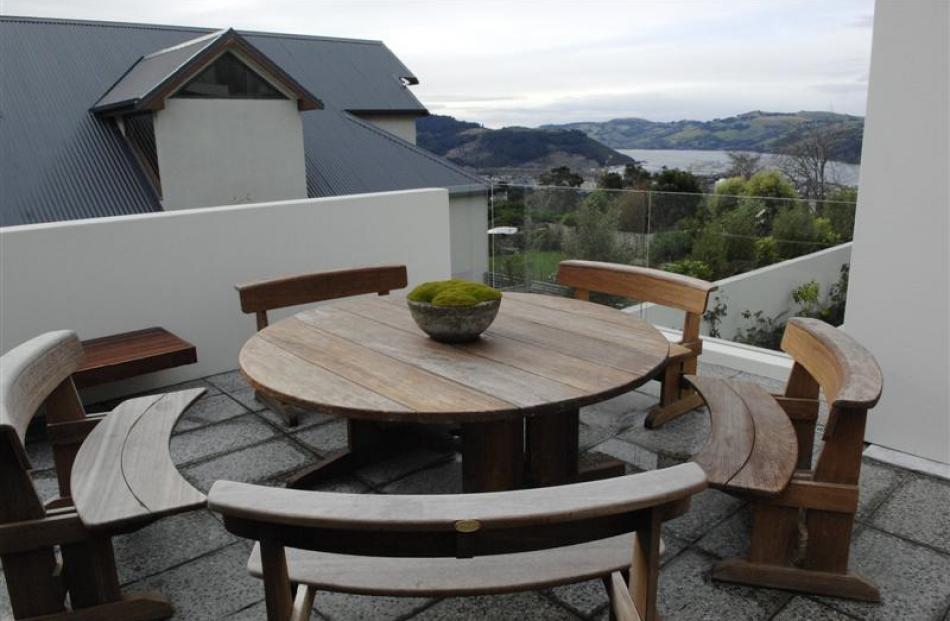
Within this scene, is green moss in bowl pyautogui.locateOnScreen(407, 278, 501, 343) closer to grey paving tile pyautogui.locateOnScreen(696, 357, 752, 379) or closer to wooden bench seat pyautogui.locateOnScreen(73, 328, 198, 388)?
wooden bench seat pyautogui.locateOnScreen(73, 328, 198, 388)

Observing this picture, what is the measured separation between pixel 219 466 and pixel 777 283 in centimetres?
313

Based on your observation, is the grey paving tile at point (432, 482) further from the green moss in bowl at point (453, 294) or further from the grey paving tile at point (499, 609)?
the green moss in bowl at point (453, 294)

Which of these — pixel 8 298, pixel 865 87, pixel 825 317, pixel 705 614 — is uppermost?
pixel 865 87

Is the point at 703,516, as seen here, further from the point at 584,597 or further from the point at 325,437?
the point at 325,437

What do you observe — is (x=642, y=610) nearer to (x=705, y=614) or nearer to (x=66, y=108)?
(x=705, y=614)

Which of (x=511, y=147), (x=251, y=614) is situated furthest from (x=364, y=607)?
(x=511, y=147)

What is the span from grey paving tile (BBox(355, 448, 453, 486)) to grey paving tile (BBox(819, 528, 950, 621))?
144 centimetres

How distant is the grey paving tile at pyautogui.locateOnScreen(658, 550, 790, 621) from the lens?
6.00 feet

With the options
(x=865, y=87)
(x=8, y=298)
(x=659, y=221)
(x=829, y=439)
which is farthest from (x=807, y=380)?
(x=8, y=298)

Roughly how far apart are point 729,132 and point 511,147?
6.58 metres

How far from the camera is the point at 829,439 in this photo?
1.85 meters

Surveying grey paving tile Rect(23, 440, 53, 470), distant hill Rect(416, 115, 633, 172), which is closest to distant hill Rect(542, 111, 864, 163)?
distant hill Rect(416, 115, 633, 172)

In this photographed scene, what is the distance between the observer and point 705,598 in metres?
1.89

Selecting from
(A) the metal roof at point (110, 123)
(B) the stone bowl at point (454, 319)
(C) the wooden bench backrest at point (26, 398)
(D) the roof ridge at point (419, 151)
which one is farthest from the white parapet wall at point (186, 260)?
(D) the roof ridge at point (419, 151)
